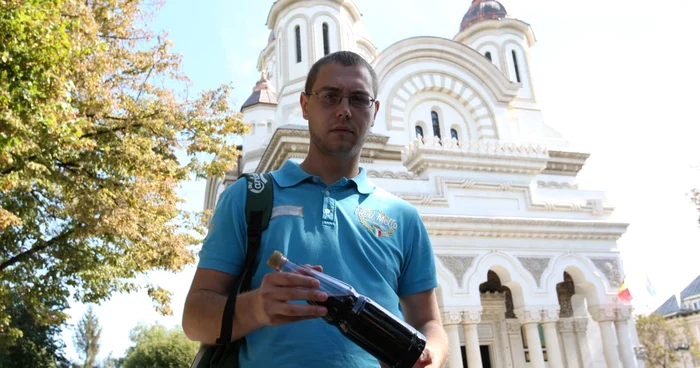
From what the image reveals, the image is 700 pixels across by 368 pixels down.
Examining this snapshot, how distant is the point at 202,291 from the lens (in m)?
1.58

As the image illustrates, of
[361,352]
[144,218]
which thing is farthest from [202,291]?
[144,218]

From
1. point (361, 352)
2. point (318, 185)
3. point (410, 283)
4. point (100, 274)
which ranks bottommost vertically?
point (361, 352)

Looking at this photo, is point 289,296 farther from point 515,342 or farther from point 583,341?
point 583,341

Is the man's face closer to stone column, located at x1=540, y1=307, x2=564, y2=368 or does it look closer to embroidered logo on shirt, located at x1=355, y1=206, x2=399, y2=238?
embroidered logo on shirt, located at x1=355, y1=206, x2=399, y2=238

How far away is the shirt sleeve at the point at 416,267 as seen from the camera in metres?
1.90

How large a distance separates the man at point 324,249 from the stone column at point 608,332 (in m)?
14.7

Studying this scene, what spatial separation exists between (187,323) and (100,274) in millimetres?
9769

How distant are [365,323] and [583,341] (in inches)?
678

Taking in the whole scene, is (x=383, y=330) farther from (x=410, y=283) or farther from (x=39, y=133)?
(x=39, y=133)

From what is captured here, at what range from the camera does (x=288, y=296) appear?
1306 mm

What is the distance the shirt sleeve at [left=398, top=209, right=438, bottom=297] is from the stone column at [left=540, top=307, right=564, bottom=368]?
13.4 meters

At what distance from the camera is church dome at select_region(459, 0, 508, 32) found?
2411 cm

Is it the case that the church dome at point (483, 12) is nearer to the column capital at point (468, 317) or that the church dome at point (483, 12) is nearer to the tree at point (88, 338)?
the column capital at point (468, 317)

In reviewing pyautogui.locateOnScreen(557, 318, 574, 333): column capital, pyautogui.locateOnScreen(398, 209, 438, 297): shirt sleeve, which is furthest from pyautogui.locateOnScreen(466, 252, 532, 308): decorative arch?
pyautogui.locateOnScreen(398, 209, 438, 297): shirt sleeve
